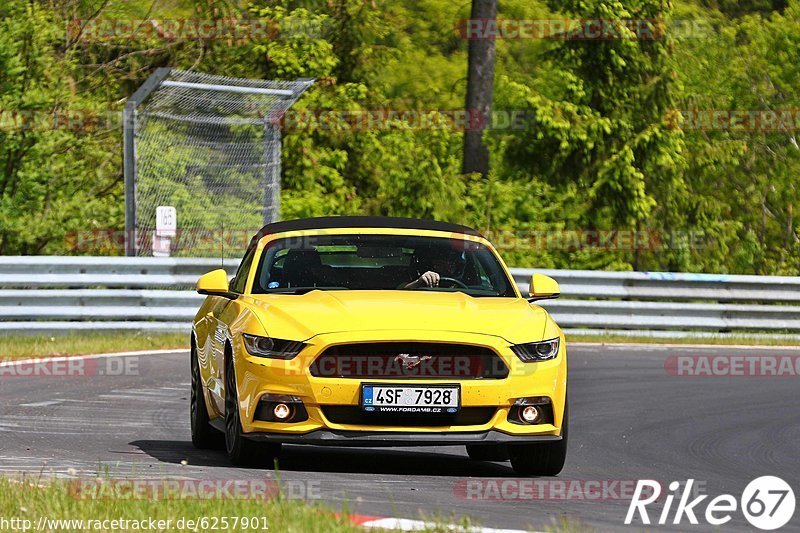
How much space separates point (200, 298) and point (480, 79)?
14.4 meters

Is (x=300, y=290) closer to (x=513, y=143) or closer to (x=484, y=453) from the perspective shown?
(x=484, y=453)

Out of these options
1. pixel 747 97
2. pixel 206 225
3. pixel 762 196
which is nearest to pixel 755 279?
pixel 206 225

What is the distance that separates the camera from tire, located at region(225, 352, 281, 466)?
8.91m

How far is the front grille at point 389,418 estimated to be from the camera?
858 cm

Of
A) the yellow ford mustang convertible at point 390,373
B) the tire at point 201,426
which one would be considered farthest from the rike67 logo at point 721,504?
the tire at point 201,426

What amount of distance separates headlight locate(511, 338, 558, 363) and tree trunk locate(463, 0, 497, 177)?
24034 millimetres

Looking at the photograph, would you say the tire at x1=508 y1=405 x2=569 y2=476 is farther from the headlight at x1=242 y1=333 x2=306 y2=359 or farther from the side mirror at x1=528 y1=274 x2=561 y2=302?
the headlight at x1=242 y1=333 x2=306 y2=359

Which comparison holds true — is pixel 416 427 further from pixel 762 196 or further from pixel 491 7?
pixel 762 196
